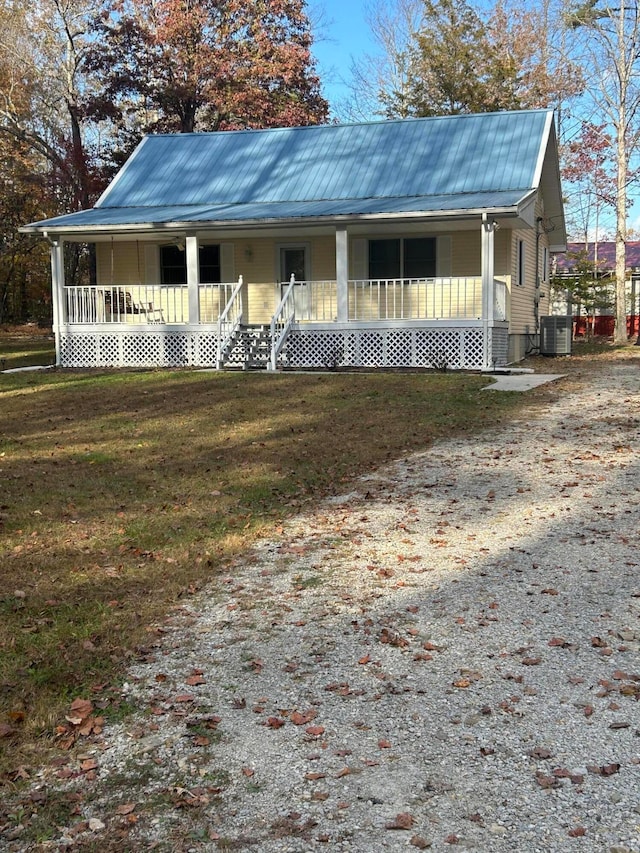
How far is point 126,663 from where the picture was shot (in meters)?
3.82

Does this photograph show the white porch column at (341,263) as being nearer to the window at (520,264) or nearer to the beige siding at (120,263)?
the window at (520,264)

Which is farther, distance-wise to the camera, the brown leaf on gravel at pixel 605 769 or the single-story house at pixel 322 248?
the single-story house at pixel 322 248

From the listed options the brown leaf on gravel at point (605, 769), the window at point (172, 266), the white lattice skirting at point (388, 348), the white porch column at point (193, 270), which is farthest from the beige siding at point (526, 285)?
the brown leaf on gravel at point (605, 769)

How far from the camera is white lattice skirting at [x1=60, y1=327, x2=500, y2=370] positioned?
55.7 feet

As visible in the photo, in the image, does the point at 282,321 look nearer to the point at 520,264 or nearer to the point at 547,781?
the point at 520,264

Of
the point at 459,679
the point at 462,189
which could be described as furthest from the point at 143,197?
the point at 459,679

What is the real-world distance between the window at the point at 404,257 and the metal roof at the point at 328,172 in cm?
107

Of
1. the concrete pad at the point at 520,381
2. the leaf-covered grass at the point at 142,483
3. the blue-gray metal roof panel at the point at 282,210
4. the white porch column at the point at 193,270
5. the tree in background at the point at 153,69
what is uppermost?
the tree in background at the point at 153,69

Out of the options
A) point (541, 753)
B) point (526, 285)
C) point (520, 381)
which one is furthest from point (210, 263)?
point (541, 753)

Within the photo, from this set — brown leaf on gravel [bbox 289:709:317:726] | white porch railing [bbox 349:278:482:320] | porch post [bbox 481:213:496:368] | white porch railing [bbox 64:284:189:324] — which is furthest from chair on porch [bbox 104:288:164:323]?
brown leaf on gravel [bbox 289:709:317:726]

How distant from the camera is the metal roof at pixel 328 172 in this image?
1825 centimetres

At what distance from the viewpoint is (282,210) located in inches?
719

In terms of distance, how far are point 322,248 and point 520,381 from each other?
23.8 feet

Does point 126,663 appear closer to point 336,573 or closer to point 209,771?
point 209,771
